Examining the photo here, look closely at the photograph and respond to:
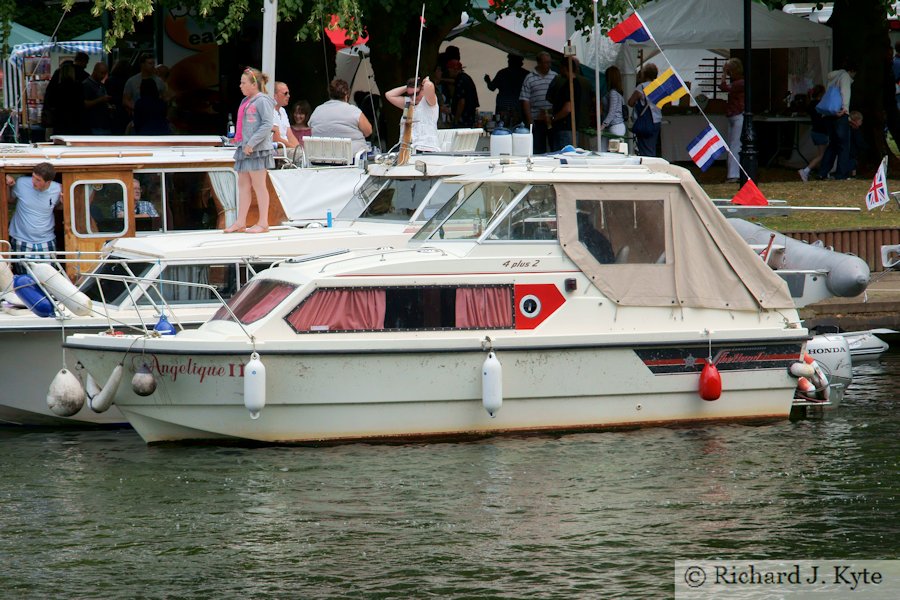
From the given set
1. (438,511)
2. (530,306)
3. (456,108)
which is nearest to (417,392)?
(530,306)

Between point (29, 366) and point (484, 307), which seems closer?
point (484, 307)

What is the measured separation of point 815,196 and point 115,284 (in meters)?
12.1

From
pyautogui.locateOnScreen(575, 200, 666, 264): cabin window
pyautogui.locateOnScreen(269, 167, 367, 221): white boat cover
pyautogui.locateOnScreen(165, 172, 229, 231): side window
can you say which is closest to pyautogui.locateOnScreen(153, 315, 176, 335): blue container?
pyautogui.locateOnScreen(165, 172, 229, 231): side window

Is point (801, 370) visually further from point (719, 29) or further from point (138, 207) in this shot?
point (719, 29)

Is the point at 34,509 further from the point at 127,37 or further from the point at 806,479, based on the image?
the point at 127,37

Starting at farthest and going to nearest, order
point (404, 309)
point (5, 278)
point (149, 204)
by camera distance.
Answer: point (149, 204) → point (5, 278) → point (404, 309)

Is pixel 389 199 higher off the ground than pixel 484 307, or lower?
higher

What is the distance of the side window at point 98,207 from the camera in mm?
13828

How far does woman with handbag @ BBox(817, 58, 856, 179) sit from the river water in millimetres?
11776

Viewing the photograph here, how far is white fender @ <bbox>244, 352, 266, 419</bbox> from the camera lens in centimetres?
1109

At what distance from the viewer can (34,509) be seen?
10281 mm

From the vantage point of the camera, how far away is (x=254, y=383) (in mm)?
11094

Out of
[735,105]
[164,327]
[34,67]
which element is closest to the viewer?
[164,327]
